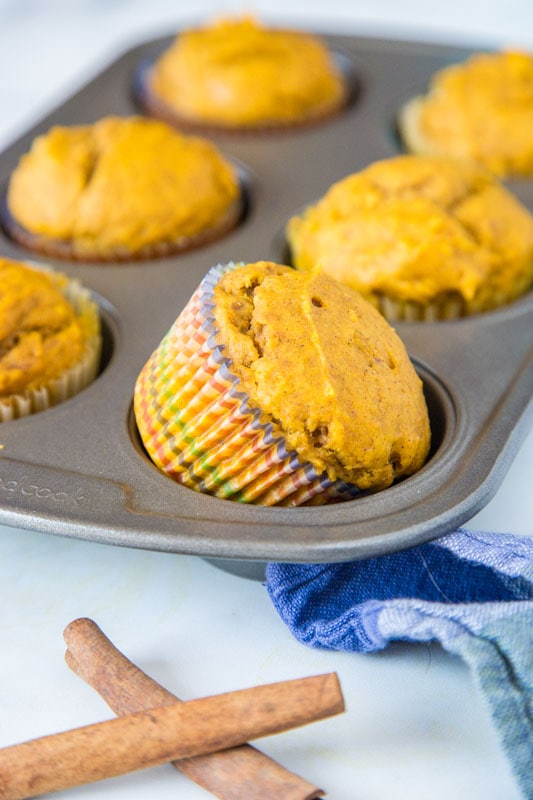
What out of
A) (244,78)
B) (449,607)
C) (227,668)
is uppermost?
(244,78)

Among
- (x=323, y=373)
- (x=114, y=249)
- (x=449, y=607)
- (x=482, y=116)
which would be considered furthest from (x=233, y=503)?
(x=482, y=116)

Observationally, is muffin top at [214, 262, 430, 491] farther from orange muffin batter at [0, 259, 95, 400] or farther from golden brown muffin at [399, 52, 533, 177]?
golden brown muffin at [399, 52, 533, 177]

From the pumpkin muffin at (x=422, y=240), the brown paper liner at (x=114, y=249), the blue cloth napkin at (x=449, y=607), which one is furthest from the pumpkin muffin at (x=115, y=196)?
the blue cloth napkin at (x=449, y=607)

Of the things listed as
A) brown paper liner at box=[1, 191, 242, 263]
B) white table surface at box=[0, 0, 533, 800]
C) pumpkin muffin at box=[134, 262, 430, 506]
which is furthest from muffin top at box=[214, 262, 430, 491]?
brown paper liner at box=[1, 191, 242, 263]

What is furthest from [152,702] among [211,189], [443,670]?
[211,189]

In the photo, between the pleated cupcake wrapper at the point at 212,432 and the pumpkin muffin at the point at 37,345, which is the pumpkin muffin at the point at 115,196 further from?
the pleated cupcake wrapper at the point at 212,432

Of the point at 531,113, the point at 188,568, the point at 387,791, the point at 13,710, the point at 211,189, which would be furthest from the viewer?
the point at 531,113

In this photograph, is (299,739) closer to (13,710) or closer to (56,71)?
(13,710)

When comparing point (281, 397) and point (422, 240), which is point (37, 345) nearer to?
point (281, 397)
